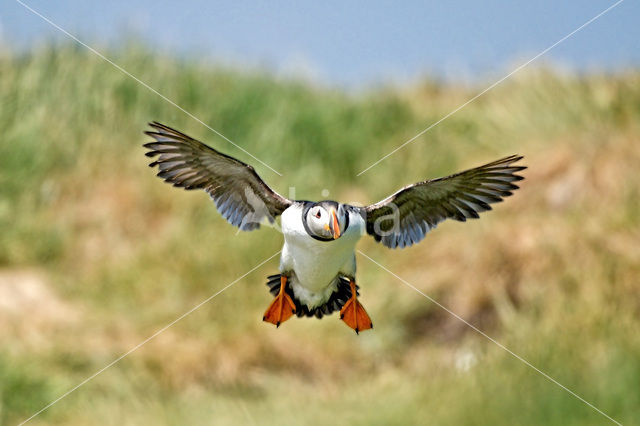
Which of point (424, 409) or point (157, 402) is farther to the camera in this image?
point (157, 402)

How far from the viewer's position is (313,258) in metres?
2.76

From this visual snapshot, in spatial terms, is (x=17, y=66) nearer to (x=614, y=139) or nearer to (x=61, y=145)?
(x=61, y=145)

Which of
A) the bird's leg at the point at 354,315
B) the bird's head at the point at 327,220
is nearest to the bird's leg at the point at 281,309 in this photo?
the bird's leg at the point at 354,315

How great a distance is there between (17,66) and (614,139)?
22.1ft

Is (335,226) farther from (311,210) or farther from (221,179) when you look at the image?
(221,179)

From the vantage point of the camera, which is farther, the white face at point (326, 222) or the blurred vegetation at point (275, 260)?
the blurred vegetation at point (275, 260)

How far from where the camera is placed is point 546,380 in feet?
21.4

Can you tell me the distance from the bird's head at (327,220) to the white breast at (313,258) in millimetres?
63

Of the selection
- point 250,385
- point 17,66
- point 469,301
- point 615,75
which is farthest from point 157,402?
point 615,75

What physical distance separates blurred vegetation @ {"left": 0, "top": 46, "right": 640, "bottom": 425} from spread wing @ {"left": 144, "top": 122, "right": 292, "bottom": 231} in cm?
384

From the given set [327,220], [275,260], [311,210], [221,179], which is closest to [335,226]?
[327,220]

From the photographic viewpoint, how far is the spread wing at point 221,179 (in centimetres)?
278

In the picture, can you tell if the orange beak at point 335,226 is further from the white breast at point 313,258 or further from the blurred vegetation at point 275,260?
the blurred vegetation at point 275,260

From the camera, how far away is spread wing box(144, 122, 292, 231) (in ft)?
9.11
